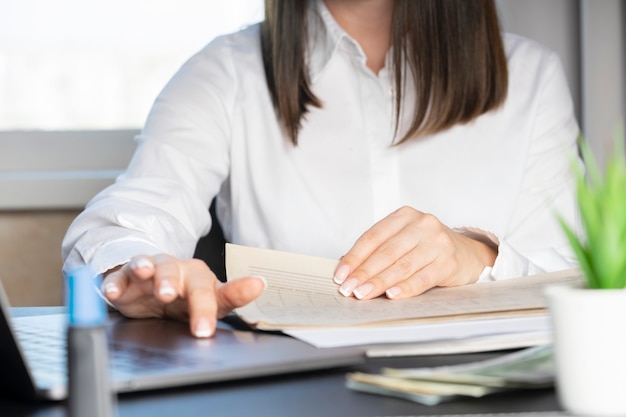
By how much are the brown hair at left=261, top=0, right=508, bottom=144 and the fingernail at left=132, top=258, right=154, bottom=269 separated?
64 cm

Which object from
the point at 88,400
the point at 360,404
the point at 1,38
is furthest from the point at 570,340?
the point at 1,38

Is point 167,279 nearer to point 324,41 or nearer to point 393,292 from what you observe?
point 393,292

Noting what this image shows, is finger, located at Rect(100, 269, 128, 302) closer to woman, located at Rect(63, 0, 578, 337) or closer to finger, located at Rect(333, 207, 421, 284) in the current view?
finger, located at Rect(333, 207, 421, 284)

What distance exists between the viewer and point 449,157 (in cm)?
145

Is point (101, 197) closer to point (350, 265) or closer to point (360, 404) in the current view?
point (350, 265)

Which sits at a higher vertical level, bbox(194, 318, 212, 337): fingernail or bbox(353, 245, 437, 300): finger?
bbox(194, 318, 212, 337): fingernail

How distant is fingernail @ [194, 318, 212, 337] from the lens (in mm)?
733

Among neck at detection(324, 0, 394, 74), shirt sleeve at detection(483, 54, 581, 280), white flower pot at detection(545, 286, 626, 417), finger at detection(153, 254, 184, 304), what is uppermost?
neck at detection(324, 0, 394, 74)

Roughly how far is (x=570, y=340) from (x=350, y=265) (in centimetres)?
49

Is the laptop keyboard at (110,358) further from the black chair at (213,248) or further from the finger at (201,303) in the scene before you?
the black chair at (213,248)

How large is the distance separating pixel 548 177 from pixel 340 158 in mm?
342

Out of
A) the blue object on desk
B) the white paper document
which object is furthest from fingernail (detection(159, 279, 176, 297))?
the blue object on desk

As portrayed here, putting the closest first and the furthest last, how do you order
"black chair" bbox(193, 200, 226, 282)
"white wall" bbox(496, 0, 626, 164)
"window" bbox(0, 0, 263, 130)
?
"black chair" bbox(193, 200, 226, 282) → "white wall" bbox(496, 0, 626, 164) → "window" bbox(0, 0, 263, 130)

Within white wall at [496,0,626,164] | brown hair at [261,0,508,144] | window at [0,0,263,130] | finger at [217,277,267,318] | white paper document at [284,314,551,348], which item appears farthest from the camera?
window at [0,0,263,130]
